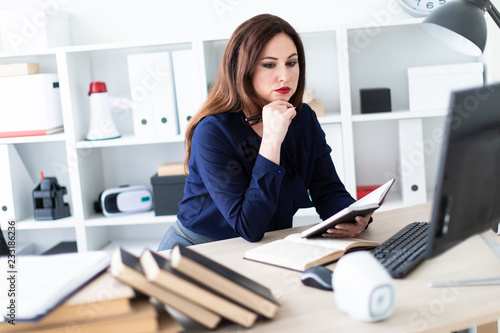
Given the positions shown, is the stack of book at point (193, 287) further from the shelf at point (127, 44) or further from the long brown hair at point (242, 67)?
the shelf at point (127, 44)

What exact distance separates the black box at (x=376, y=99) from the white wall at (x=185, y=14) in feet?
1.24

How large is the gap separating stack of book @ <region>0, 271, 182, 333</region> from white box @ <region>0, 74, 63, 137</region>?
6.54 feet

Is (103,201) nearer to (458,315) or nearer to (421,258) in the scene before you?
(421,258)

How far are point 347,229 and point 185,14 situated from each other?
182 cm

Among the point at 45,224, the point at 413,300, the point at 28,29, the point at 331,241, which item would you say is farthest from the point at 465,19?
the point at 45,224

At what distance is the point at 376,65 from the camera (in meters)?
2.85

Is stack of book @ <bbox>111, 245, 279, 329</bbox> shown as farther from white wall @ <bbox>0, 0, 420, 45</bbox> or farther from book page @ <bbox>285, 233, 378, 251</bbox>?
white wall @ <bbox>0, 0, 420, 45</bbox>

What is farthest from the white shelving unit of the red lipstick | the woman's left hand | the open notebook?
the open notebook

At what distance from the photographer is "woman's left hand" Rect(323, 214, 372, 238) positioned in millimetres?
1474

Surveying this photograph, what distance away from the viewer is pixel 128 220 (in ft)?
9.18

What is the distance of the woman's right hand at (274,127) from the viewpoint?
5.16 feet

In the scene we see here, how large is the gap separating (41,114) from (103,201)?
0.53m

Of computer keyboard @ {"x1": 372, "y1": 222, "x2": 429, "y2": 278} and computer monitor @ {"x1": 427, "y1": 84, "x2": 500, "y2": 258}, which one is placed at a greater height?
computer monitor @ {"x1": 427, "y1": 84, "x2": 500, "y2": 258}

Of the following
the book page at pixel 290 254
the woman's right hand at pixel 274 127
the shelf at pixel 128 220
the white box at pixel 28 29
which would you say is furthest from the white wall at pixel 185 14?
the book page at pixel 290 254
